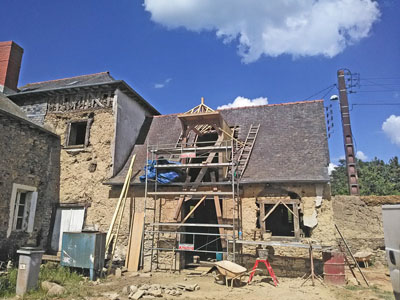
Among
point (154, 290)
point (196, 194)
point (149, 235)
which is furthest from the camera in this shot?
point (149, 235)

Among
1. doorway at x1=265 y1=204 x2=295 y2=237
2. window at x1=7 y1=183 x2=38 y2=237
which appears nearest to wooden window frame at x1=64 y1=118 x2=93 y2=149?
window at x1=7 y1=183 x2=38 y2=237

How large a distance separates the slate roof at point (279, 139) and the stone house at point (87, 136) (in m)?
0.81

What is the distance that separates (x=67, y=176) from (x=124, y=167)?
2.32 m

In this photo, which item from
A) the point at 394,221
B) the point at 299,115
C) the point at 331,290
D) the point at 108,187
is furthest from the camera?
the point at 299,115

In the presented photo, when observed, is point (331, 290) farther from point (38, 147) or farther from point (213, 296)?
point (38, 147)

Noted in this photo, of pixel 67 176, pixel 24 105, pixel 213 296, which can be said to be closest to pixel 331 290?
pixel 213 296

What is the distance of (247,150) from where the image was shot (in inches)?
428

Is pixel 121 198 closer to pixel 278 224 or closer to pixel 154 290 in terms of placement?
pixel 154 290

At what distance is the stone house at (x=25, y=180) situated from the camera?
9406mm

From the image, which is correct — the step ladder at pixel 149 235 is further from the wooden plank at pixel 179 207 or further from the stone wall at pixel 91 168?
the stone wall at pixel 91 168

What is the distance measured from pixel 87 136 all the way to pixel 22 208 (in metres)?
3.52

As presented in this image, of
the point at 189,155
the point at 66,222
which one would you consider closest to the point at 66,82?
the point at 66,222

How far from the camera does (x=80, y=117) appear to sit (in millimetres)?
12094

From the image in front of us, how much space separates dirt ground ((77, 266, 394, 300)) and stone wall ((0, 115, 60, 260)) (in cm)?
390
